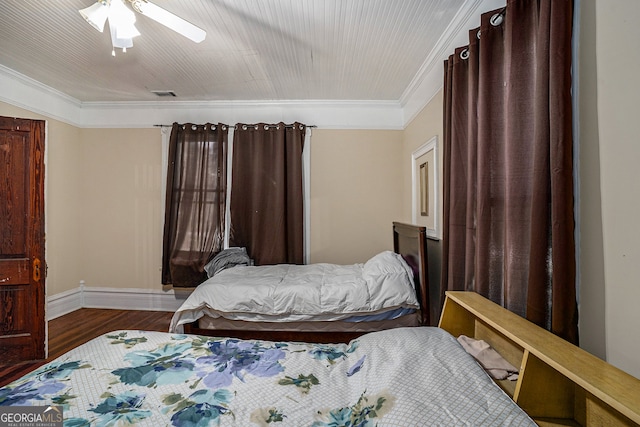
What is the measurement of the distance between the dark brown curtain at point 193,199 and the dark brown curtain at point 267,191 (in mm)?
191

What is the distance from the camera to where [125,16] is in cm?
185

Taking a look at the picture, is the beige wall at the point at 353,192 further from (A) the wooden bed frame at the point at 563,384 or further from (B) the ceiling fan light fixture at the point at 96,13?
(A) the wooden bed frame at the point at 563,384

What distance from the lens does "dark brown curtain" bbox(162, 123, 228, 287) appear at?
383 centimetres

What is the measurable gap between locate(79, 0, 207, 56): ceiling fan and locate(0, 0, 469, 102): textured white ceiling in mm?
266

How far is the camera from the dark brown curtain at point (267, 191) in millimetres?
3811

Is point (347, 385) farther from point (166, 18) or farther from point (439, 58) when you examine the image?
point (439, 58)

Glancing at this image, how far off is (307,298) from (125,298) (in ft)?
9.33

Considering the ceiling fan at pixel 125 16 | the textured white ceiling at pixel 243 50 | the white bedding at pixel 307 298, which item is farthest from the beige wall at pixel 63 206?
the ceiling fan at pixel 125 16

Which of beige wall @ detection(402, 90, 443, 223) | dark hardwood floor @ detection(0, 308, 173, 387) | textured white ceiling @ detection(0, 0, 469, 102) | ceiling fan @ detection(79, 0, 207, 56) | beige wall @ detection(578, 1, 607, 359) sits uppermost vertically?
textured white ceiling @ detection(0, 0, 469, 102)

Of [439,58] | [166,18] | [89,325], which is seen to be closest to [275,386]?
[166,18]

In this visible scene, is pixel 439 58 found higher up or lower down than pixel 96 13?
higher up

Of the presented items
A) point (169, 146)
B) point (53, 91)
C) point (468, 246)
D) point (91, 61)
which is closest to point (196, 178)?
point (169, 146)

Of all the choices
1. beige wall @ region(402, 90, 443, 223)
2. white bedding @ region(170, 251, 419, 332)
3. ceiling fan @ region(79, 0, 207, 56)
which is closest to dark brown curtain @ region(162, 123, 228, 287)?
white bedding @ region(170, 251, 419, 332)

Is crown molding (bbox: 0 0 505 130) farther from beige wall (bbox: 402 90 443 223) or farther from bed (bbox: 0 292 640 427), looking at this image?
bed (bbox: 0 292 640 427)
